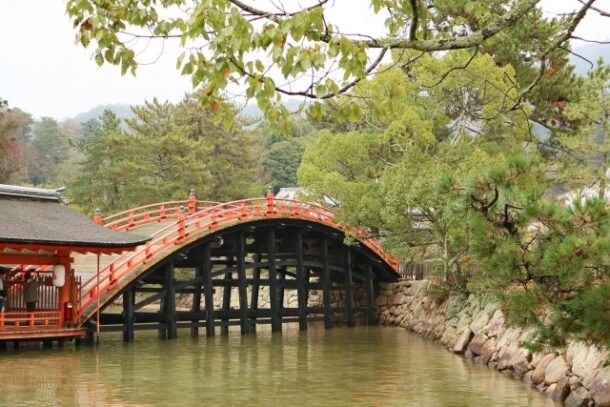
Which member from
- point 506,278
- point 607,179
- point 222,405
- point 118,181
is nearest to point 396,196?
point 607,179

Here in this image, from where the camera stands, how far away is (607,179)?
21109mm

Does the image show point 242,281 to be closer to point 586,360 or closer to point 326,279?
point 326,279

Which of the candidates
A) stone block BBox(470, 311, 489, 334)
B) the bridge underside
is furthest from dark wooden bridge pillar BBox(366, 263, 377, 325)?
stone block BBox(470, 311, 489, 334)

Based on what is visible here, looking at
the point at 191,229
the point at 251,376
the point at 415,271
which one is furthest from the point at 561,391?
the point at 415,271

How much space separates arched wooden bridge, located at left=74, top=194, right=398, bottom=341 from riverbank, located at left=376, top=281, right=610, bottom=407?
1.64 meters

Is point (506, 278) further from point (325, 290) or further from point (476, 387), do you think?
point (325, 290)

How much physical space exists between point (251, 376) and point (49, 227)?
6031 millimetres

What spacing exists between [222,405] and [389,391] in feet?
9.17

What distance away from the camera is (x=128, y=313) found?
20547mm

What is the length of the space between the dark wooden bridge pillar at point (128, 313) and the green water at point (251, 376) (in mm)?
391

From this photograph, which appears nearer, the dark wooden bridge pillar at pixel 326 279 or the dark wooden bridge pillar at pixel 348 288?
the dark wooden bridge pillar at pixel 326 279

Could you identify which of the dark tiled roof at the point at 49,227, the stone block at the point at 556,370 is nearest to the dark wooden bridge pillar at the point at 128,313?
the dark tiled roof at the point at 49,227

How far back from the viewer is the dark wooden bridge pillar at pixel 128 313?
2045 centimetres

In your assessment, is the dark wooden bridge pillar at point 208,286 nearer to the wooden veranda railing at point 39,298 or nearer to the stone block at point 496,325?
the wooden veranda railing at point 39,298
